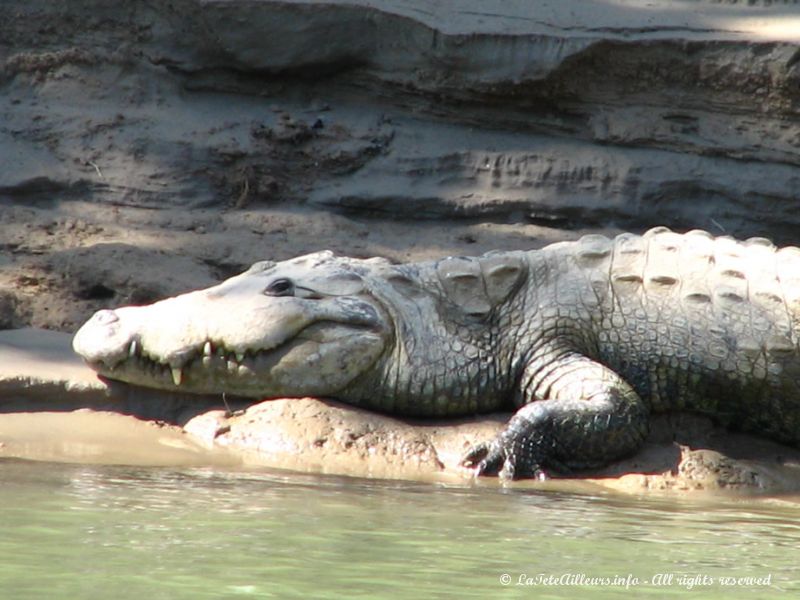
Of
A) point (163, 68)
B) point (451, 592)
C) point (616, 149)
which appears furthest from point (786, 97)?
point (451, 592)

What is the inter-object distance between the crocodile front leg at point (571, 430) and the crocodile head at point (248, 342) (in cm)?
70

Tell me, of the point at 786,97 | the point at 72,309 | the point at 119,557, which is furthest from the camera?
the point at 786,97

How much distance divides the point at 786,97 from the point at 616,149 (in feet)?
3.20

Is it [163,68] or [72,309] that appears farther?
[163,68]

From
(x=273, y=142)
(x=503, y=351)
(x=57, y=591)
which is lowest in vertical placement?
(x=57, y=591)

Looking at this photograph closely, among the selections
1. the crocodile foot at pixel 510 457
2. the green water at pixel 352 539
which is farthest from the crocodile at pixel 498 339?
the green water at pixel 352 539

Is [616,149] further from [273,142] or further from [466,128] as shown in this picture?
[273,142]

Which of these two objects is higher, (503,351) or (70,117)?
(70,117)

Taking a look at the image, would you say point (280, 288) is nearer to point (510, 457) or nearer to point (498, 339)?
point (498, 339)

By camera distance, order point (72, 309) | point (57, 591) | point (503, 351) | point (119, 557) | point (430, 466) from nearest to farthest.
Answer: point (57, 591), point (119, 557), point (430, 466), point (503, 351), point (72, 309)

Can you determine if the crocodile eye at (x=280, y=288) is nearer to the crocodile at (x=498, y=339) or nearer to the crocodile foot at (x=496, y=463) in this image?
the crocodile at (x=498, y=339)

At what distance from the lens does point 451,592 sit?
140 inches

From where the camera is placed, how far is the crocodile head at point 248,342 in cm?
599

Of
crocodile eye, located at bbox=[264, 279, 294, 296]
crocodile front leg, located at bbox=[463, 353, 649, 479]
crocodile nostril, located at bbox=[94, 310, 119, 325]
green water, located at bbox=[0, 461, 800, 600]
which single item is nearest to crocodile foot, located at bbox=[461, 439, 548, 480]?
crocodile front leg, located at bbox=[463, 353, 649, 479]
